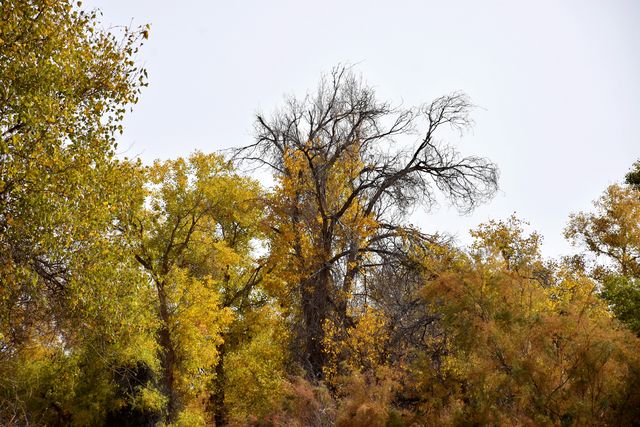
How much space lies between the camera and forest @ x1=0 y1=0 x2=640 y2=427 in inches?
381

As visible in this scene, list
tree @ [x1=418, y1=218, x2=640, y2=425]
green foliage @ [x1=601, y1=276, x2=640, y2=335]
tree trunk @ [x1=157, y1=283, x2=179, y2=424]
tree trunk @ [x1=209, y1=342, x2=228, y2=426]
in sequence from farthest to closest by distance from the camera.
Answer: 1. tree trunk @ [x1=209, y1=342, x2=228, y2=426]
2. tree trunk @ [x1=157, y1=283, x2=179, y2=424]
3. green foliage @ [x1=601, y1=276, x2=640, y2=335]
4. tree @ [x1=418, y1=218, x2=640, y2=425]

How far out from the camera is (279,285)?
21.2 meters

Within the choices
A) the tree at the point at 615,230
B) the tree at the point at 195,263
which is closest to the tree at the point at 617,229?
the tree at the point at 615,230

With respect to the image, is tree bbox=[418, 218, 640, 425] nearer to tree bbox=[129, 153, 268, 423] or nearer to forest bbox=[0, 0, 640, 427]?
forest bbox=[0, 0, 640, 427]

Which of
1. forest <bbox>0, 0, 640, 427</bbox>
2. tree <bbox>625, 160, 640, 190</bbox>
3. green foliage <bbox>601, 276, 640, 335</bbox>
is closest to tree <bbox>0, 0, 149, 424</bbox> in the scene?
forest <bbox>0, 0, 640, 427</bbox>

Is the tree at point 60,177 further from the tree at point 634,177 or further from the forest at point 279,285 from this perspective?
the tree at point 634,177

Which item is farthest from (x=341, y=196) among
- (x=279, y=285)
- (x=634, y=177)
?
(x=634, y=177)

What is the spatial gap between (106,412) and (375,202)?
10401mm

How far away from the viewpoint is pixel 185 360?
21.0m

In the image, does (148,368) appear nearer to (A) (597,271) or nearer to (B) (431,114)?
(B) (431,114)

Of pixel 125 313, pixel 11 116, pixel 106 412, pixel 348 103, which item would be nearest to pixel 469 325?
pixel 125 313

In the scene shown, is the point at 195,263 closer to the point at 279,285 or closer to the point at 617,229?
the point at 279,285

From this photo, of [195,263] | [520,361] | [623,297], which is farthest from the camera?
[195,263]

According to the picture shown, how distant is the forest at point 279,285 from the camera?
9.68m
